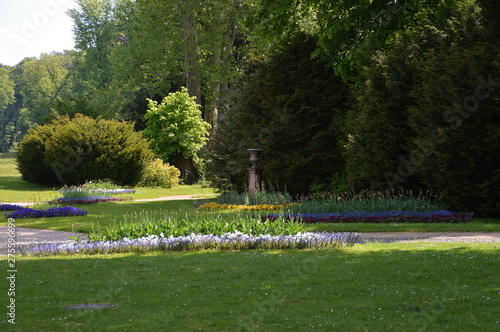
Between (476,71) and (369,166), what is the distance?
174 inches

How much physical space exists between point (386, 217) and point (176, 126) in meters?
21.8

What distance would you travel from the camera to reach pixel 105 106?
4159cm

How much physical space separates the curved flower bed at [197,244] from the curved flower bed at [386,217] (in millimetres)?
3854

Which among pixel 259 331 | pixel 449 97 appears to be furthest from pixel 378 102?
pixel 259 331

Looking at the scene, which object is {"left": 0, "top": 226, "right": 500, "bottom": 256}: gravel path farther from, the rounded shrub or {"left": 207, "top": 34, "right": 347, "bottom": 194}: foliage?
the rounded shrub

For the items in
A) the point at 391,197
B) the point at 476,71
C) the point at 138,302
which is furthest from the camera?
the point at 391,197

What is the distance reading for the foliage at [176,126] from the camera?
34250 millimetres

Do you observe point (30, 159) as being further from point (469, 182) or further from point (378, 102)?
point (469, 182)

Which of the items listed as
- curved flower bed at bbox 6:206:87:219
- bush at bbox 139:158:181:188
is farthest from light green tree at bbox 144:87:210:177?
curved flower bed at bbox 6:206:87:219

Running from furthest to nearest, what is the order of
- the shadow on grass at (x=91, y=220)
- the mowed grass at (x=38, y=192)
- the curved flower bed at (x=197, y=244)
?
1. the mowed grass at (x=38, y=192)
2. the shadow on grass at (x=91, y=220)
3. the curved flower bed at (x=197, y=244)

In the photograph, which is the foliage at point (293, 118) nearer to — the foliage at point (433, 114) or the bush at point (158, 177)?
the foliage at point (433, 114)

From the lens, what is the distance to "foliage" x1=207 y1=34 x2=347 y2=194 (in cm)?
2072

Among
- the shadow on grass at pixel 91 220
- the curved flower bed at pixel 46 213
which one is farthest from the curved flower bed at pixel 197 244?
the curved flower bed at pixel 46 213

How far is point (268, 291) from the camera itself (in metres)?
6.77
